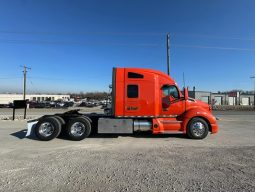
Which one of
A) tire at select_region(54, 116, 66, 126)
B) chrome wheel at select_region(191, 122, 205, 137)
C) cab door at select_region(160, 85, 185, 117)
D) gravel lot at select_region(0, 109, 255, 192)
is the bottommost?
gravel lot at select_region(0, 109, 255, 192)

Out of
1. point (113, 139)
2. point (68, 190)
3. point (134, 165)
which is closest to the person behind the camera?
point (68, 190)

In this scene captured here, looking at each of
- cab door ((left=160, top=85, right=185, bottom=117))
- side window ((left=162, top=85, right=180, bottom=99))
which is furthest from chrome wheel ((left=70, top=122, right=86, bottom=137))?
side window ((left=162, top=85, right=180, bottom=99))

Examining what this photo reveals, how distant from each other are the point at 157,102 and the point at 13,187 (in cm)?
671

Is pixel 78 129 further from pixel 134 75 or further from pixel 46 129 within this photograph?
pixel 134 75

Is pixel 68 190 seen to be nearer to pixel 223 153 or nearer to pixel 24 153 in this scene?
pixel 24 153

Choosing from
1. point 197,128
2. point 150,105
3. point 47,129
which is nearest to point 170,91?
point 150,105

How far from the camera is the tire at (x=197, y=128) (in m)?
9.59

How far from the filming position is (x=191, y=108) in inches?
392

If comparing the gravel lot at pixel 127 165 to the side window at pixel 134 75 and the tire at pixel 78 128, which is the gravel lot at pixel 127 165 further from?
the side window at pixel 134 75

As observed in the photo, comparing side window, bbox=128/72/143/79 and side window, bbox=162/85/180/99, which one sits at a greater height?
side window, bbox=128/72/143/79

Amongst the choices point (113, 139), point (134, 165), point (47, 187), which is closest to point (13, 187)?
point (47, 187)

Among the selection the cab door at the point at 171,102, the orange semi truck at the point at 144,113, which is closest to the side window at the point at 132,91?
the orange semi truck at the point at 144,113

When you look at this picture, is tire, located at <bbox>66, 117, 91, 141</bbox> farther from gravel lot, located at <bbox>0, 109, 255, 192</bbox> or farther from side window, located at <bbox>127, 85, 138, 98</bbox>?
side window, located at <bbox>127, 85, 138, 98</bbox>

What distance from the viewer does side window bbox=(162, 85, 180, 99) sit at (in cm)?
991
